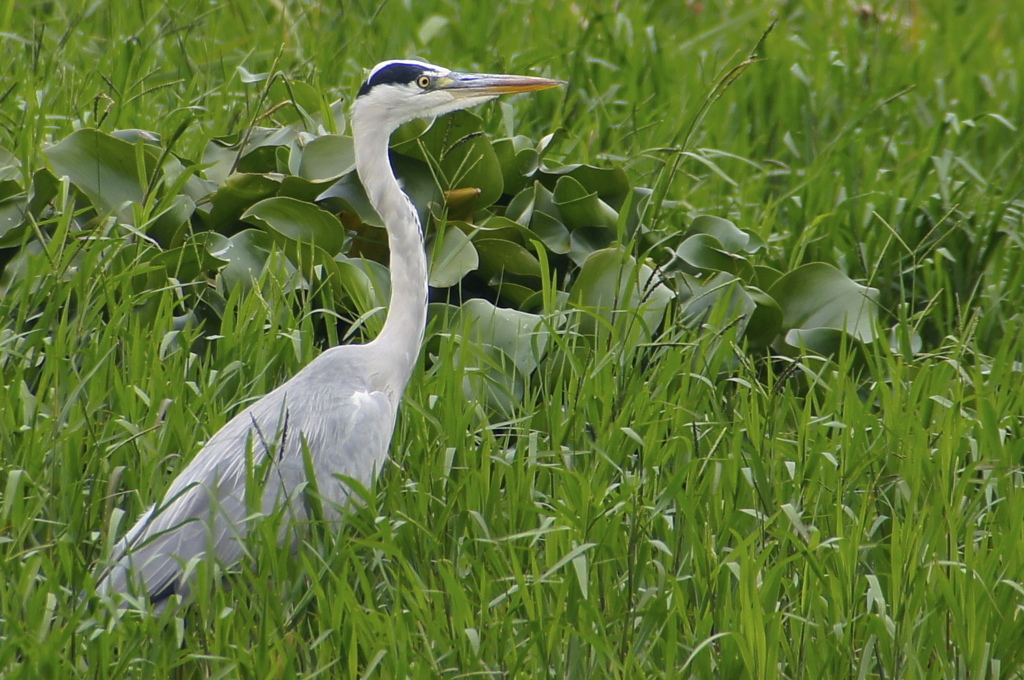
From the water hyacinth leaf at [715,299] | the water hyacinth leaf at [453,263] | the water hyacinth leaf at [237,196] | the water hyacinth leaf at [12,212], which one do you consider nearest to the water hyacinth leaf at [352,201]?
the water hyacinth leaf at [237,196]

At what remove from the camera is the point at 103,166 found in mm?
3750

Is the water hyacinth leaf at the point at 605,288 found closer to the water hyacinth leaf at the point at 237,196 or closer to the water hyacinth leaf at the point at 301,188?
the water hyacinth leaf at the point at 301,188

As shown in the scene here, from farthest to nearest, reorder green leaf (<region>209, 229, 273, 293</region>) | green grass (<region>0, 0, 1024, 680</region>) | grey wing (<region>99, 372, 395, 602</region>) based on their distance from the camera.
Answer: green leaf (<region>209, 229, 273, 293</region>), grey wing (<region>99, 372, 395, 602</region>), green grass (<region>0, 0, 1024, 680</region>)

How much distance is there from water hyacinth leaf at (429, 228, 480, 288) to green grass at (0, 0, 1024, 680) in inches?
7.5

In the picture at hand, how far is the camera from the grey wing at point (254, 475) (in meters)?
2.54

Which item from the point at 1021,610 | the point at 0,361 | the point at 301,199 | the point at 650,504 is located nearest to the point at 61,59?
the point at 301,199

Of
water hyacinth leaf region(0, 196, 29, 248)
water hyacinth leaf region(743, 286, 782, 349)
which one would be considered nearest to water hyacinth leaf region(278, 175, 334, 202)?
water hyacinth leaf region(0, 196, 29, 248)

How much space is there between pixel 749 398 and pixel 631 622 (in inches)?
45.8

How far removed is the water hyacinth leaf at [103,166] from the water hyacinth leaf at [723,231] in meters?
1.70

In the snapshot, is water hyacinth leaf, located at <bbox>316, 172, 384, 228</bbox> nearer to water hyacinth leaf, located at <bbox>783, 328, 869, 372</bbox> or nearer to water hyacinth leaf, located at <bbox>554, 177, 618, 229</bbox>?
water hyacinth leaf, located at <bbox>554, 177, 618, 229</bbox>

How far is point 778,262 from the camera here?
4.34m

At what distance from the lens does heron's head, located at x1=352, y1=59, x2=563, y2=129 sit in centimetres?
319

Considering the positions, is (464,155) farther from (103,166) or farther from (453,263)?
(103,166)

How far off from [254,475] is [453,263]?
1.30 m
